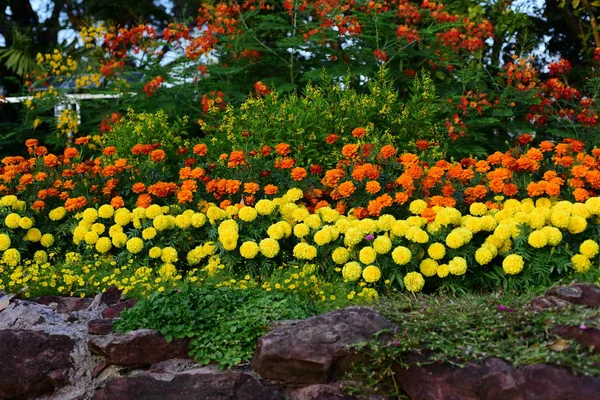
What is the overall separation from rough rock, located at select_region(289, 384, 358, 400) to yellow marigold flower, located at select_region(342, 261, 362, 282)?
1.18 m

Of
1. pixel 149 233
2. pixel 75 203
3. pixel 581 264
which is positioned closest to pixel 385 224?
pixel 581 264

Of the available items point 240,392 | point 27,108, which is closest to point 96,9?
point 27,108

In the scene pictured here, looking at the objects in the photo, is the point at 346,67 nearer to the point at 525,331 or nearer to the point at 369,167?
the point at 369,167

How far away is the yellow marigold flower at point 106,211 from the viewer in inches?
223

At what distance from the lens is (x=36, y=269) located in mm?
5234

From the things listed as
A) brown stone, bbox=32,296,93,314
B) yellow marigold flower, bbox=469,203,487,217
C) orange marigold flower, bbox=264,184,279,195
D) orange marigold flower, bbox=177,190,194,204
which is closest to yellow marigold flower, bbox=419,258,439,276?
yellow marigold flower, bbox=469,203,487,217

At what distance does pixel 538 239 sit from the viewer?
4527 millimetres

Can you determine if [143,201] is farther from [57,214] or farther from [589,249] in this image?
[589,249]

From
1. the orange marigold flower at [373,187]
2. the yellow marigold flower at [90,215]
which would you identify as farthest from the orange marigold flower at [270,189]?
the yellow marigold flower at [90,215]

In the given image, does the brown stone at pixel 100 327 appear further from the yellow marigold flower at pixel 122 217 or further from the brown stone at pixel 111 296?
the yellow marigold flower at pixel 122 217

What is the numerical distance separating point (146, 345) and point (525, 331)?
1909 mm

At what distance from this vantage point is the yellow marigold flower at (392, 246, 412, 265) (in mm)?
4617

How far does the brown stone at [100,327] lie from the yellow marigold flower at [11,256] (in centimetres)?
177

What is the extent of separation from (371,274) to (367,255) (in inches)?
5.2
